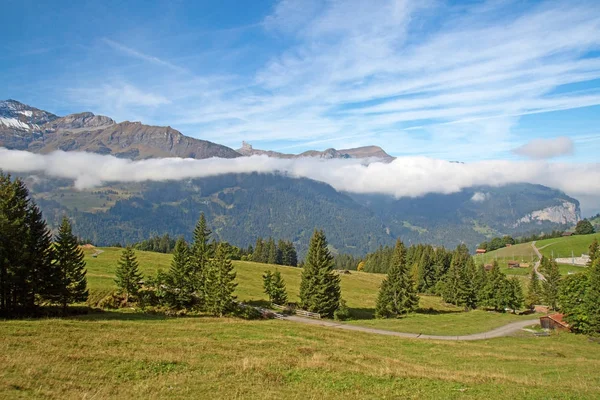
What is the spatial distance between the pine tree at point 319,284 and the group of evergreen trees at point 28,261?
36842 mm

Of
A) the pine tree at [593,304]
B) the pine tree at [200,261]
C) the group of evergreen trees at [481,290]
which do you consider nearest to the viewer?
the pine tree at [200,261]

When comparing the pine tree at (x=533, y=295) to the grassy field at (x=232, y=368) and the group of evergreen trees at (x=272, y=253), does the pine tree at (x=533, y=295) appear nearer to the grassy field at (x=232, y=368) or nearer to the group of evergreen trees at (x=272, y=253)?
the grassy field at (x=232, y=368)

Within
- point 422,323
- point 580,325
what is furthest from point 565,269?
point 422,323

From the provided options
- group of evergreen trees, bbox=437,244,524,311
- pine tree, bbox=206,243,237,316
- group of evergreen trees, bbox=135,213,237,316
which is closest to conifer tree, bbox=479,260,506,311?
group of evergreen trees, bbox=437,244,524,311

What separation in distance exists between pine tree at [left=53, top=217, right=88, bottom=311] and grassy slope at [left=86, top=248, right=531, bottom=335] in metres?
7.79

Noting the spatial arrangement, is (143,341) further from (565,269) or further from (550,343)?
(565,269)

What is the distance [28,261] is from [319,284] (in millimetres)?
45115

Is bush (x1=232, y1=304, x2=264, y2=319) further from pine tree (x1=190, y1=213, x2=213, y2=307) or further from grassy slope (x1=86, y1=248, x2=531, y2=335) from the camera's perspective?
grassy slope (x1=86, y1=248, x2=531, y2=335)

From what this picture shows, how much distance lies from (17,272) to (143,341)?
18.8m

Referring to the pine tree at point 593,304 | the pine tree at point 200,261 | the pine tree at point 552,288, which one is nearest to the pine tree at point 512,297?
the pine tree at point 552,288

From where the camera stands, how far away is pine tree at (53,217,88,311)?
43.8 metres

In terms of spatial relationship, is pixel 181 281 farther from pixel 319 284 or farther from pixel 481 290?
pixel 481 290

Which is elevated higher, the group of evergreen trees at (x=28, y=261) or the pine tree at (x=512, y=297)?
the group of evergreen trees at (x=28, y=261)

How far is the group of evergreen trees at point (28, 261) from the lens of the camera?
38188 millimetres
